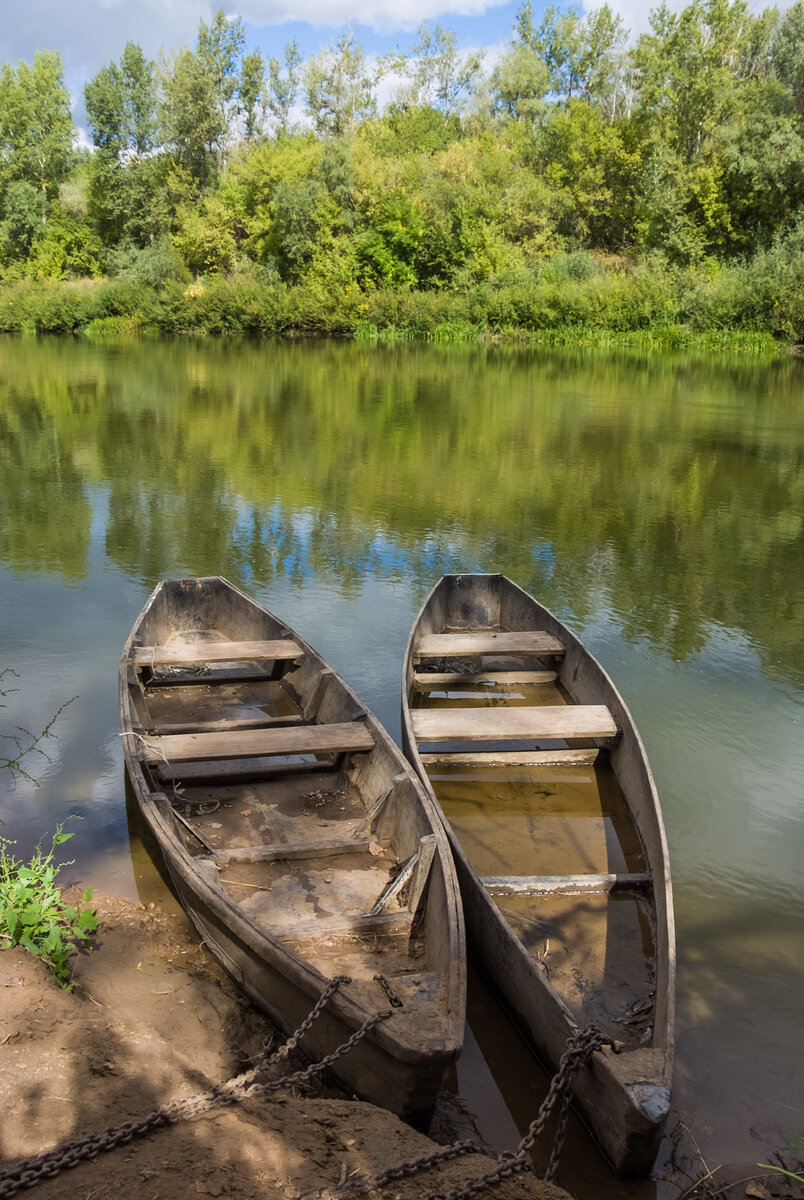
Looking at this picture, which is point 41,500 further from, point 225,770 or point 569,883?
point 569,883

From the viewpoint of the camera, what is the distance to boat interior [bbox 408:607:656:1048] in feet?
13.4

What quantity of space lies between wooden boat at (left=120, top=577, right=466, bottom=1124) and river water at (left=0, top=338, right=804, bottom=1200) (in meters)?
0.48

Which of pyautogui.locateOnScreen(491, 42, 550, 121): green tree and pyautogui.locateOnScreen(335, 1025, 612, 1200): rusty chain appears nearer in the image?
pyautogui.locateOnScreen(335, 1025, 612, 1200): rusty chain

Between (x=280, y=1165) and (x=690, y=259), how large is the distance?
47.1 meters

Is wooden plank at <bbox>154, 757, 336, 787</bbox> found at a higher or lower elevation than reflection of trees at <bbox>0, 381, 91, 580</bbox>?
lower

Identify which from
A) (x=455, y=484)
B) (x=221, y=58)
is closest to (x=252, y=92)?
(x=221, y=58)

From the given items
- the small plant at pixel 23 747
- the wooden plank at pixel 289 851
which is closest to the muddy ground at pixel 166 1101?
the wooden plank at pixel 289 851

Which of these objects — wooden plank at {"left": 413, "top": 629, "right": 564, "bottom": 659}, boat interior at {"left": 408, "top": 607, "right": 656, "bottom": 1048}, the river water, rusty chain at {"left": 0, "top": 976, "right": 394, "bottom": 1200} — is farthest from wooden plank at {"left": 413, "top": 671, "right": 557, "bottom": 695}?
rusty chain at {"left": 0, "top": 976, "right": 394, "bottom": 1200}

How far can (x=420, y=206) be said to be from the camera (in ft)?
156

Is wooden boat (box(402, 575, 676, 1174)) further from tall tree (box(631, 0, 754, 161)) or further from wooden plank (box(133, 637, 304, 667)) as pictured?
tall tree (box(631, 0, 754, 161))

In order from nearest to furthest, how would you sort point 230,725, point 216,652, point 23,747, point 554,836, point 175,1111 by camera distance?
point 175,1111
point 554,836
point 230,725
point 23,747
point 216,652

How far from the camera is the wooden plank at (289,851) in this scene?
4.53 m

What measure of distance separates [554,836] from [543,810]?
1.01 ft

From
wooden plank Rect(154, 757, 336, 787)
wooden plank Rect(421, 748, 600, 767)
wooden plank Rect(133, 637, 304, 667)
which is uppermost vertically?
wooden plank Rect(133, 637, 304, 667)
